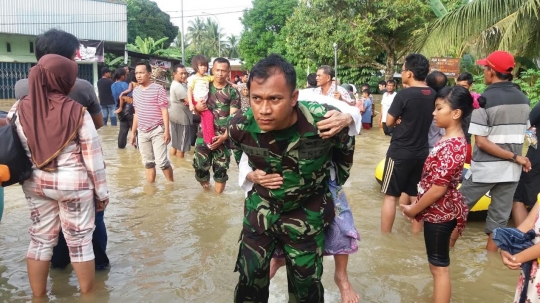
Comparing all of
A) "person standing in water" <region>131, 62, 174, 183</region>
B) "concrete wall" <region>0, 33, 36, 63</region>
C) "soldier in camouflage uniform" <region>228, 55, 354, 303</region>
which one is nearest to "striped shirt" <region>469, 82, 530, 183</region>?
"soldier in camouflage uniform" <region>228, 55, 354, 303</region>

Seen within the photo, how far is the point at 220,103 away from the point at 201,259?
2.31 m

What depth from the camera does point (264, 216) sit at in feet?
8.87

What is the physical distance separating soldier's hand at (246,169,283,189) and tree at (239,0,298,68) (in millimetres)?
40886

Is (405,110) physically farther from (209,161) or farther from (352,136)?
(209,161)

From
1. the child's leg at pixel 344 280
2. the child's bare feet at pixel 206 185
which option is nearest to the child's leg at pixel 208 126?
the child's bare feet at pixel 206 185

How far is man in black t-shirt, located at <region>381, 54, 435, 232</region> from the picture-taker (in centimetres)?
465

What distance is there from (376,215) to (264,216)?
3387mm

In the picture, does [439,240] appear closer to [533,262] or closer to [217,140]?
[533,262]

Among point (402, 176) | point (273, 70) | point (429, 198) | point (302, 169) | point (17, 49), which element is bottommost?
point (402, 176)

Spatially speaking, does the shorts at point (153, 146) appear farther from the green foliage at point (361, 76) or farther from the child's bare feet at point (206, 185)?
the green foliage at point (361, 76)

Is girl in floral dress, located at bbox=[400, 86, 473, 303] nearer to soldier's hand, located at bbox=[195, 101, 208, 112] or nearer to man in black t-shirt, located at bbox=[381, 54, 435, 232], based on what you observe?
man in black t-shirt, located at bbox=[381, 54, 435, 232]

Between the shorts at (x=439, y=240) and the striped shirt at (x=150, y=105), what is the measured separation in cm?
426

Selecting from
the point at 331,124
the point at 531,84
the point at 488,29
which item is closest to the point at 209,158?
the point at 331,124

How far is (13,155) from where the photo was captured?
9.99ft
